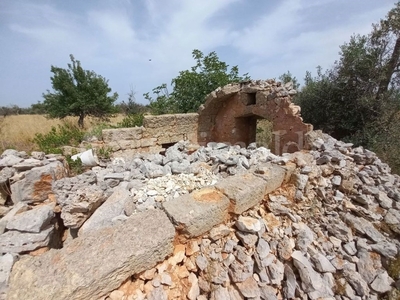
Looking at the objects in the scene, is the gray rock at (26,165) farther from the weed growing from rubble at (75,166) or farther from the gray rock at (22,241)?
the gray rock at (22,241)

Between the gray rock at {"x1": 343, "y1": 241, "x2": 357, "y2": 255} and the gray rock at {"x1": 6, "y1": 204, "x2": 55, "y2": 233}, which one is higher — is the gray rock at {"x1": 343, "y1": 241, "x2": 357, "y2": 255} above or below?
below

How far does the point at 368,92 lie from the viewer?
7.70m

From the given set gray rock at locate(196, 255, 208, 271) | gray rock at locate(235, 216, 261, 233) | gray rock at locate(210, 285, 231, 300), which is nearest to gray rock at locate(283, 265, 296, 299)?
gray rock at locate(235, 216, 261, 233)

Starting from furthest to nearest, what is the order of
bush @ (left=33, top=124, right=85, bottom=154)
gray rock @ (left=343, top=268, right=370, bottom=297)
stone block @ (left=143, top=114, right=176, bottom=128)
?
stone block @ (left=143, top=114, right=176, bottom=128), bush @ (left=33, top=124, right=85, bottom=154), gray rock @ (left=343, top=268, right=370, bottom=297)

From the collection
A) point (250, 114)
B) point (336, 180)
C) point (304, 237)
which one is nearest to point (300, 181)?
point (336, 180)

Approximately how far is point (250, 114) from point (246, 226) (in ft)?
15.4

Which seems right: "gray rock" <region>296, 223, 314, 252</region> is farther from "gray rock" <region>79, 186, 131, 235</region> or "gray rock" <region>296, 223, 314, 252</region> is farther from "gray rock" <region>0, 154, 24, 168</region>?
"gray rock" <region>0, 154, 24, 168</region>

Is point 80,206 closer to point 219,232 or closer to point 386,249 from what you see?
point 219,232

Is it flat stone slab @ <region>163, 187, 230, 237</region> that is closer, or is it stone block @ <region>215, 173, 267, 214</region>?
flat stone slab @ <region>163, 187, 230, 237</region>

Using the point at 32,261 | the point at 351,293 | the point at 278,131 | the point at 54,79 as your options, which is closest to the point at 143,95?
the point at 54,79

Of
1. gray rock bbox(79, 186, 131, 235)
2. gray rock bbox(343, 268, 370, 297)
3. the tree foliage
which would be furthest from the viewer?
the tree foliage

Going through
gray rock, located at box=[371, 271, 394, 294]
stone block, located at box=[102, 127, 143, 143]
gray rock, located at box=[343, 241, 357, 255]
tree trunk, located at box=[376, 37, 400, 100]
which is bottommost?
gray rock, located at box=[371, 271, 394, 294]

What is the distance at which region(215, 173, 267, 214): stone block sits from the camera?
7.30ft

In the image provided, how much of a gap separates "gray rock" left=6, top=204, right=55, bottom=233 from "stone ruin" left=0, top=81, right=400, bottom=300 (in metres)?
0.01
